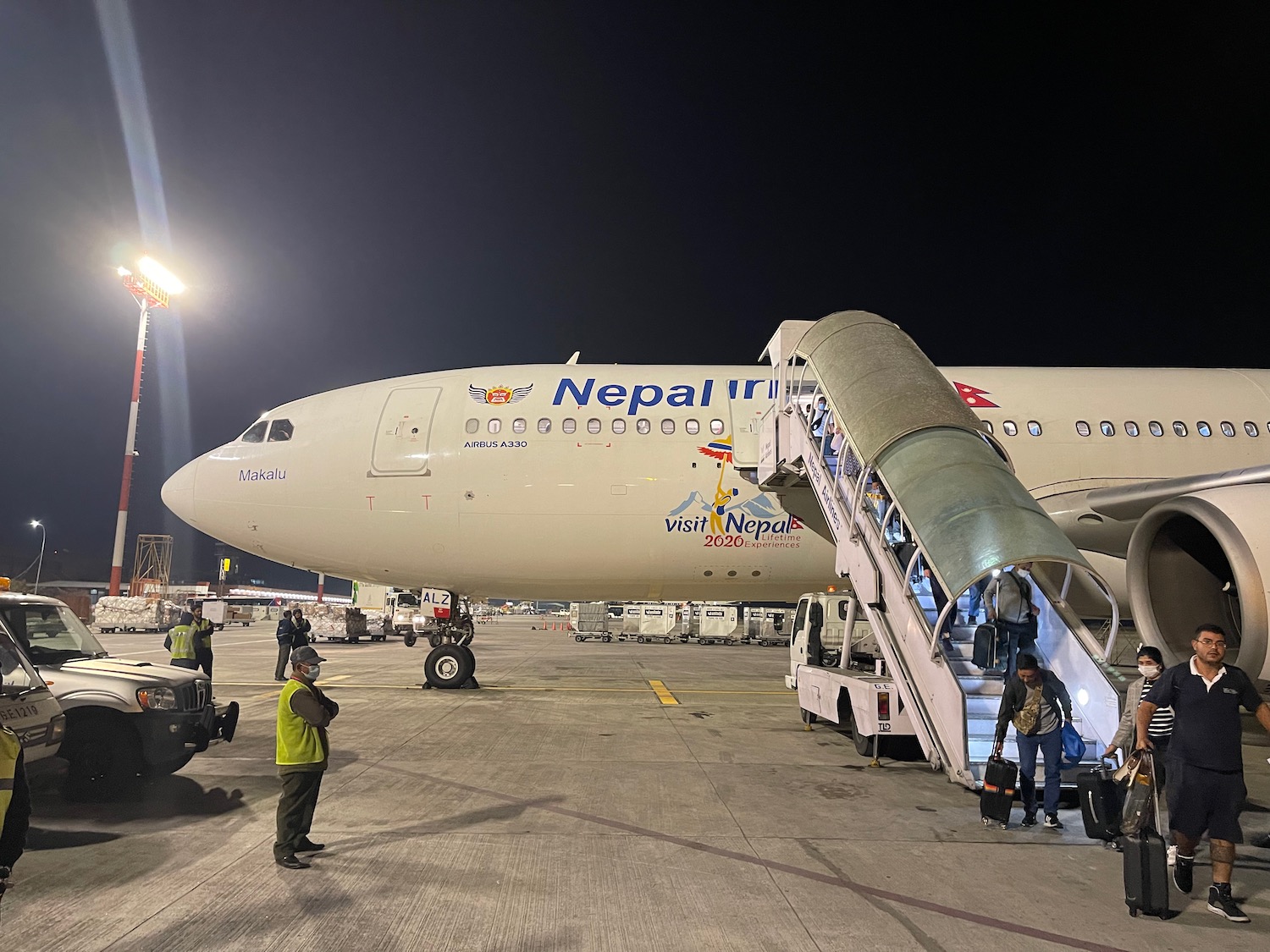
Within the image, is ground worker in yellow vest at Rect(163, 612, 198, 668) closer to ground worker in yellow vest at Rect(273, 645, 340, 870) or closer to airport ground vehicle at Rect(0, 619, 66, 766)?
airport ground vehicle at Rect(0, 619, 66, 766)

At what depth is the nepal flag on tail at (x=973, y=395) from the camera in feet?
36.6

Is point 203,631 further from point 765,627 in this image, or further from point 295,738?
point 765,627

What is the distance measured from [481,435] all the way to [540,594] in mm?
2703

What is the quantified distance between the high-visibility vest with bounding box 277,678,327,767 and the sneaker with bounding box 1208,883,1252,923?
5060 mm

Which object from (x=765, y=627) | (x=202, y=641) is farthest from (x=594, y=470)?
(x=765, y=627)

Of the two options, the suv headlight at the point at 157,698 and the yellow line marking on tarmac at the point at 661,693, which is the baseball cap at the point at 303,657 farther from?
the yellow line marking on tarmac at the point at 661,693

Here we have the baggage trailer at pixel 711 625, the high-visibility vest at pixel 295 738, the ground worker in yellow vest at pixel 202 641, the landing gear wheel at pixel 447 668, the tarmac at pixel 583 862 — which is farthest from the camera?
the baggage trailer at pixel 711 625

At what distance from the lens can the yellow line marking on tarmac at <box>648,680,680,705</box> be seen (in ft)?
42.2

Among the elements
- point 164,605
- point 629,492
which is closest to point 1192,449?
point 629,492

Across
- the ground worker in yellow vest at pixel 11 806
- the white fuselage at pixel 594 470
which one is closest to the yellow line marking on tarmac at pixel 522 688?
the white fuselage at pixel 594 470

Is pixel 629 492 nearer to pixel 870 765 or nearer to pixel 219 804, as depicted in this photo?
pixel 870 765

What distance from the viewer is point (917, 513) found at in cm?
652

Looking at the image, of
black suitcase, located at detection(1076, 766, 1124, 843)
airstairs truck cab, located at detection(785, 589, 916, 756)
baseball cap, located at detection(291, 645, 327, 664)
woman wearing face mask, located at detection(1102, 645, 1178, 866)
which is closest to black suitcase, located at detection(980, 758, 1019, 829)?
black suitcase, located at detection(1076, 766, 1124, 843)

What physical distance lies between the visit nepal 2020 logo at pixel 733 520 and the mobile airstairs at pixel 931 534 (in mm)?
1610
